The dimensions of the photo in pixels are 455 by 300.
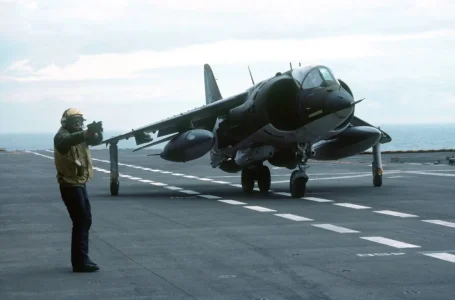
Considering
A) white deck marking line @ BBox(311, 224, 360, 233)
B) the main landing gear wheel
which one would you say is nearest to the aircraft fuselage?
the main landing gear wheel

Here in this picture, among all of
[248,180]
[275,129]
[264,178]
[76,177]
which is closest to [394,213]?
[275,129]

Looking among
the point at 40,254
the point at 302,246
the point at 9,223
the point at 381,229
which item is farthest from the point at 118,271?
the point at 9,223

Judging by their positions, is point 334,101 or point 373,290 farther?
point 334,101

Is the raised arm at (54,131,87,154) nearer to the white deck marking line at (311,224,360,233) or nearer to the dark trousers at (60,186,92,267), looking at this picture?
the dark trousers at (60,186,92,267)

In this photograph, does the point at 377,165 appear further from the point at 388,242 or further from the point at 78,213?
the point at 78,213

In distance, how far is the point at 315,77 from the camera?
21.4 meters

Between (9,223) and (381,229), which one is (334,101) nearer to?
(381,229)

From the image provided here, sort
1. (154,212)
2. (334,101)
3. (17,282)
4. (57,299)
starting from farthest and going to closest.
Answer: (334,101), (154,212), (17,282), (57,299)

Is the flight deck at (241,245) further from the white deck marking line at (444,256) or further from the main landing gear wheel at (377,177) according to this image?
the main landing gear wheel at (377,177)

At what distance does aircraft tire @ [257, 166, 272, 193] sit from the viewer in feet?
82.3

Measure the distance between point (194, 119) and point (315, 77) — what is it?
454 centimetres

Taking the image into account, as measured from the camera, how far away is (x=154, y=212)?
1934 centimetres

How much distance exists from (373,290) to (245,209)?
10394 millimetres

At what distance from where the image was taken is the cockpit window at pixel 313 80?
21375mm
